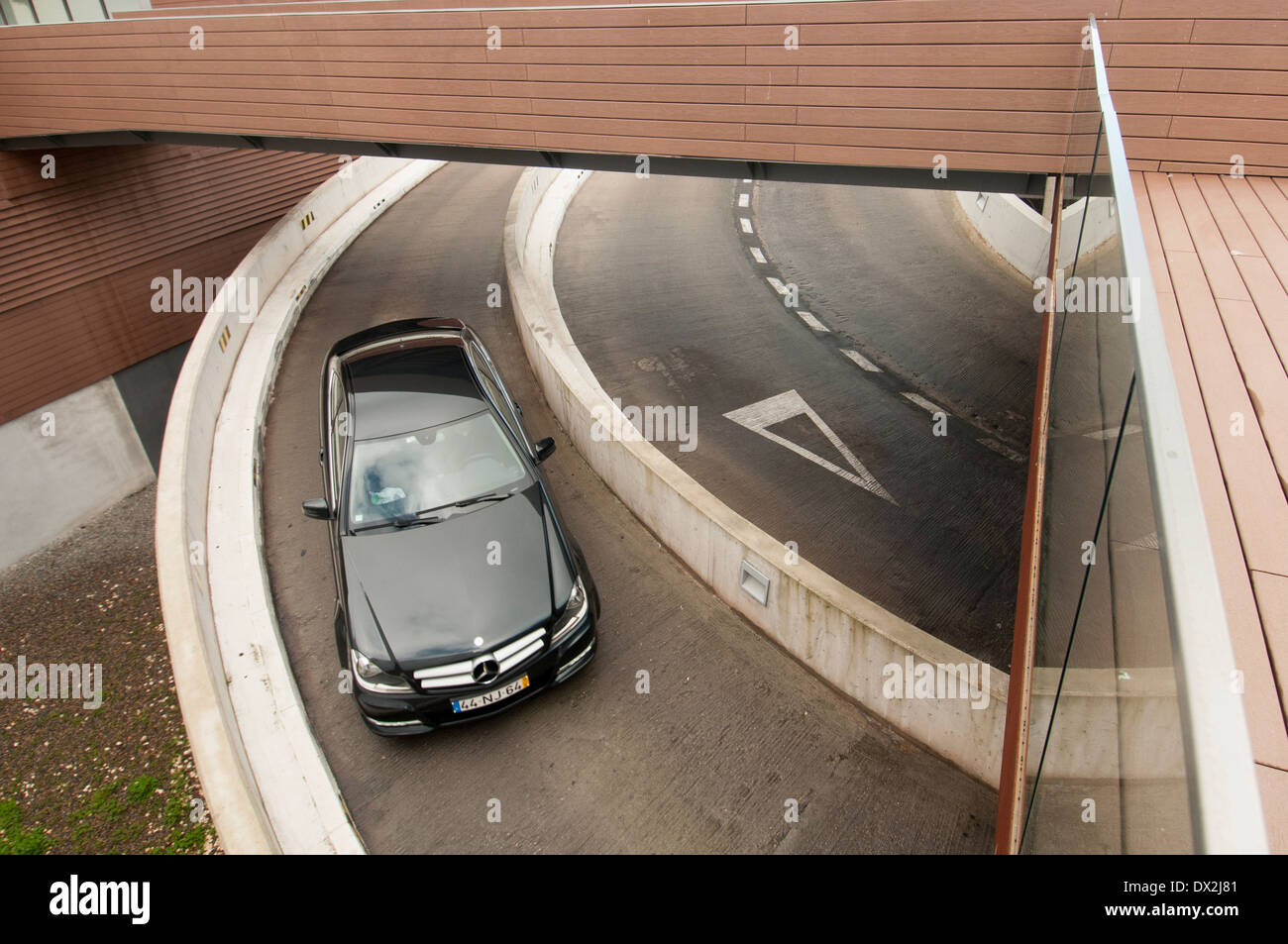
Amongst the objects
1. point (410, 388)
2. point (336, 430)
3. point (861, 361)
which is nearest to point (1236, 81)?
point (861, 361)

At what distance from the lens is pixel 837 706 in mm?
6047

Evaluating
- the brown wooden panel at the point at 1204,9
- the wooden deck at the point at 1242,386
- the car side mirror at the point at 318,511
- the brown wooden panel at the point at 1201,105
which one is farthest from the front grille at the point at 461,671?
the brown wooden panel at the point at 1204,9

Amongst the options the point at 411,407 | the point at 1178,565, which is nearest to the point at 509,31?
the point at 411,407

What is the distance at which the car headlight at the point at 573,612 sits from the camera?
591 cm

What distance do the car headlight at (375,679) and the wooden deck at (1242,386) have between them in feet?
16.1

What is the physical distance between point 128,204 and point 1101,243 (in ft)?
59.0

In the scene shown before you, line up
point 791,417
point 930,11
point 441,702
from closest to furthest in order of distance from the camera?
point 441,702
point 930,11
point 791,417

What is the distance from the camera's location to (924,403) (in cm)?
977

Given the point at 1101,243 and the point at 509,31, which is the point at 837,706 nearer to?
the point at 1101,243

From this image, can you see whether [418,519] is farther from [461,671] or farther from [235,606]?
[235,606]

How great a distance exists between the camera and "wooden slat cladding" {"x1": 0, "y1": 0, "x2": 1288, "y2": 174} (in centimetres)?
612

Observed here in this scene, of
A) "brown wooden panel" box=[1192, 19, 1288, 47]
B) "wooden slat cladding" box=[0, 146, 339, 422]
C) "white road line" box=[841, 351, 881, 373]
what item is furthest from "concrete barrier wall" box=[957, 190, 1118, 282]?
"wooden slat cladding" box=[0, 146, 339, 422]

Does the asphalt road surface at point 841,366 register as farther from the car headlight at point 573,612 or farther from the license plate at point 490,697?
the license plate at point 490,697

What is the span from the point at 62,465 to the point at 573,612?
15.4 m
